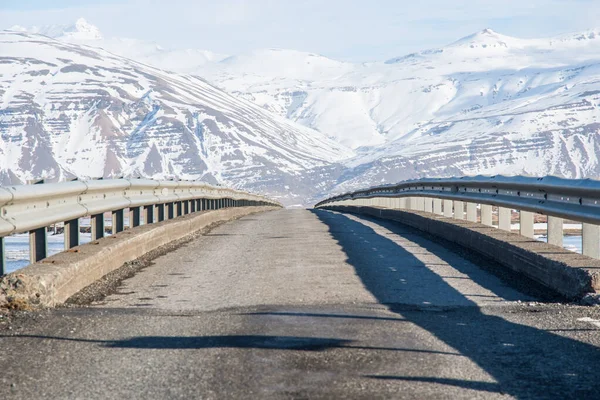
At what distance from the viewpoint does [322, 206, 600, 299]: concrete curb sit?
8.14 metres

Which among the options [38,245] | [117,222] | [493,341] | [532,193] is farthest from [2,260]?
[532,193]

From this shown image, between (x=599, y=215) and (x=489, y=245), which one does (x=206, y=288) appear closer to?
(x=599, y=215)

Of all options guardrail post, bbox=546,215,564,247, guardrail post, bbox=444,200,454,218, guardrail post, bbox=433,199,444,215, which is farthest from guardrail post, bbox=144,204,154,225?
guardrail post, bbox=546,215,564,247

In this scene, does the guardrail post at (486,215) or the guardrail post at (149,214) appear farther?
the guardrail post at (149,214)

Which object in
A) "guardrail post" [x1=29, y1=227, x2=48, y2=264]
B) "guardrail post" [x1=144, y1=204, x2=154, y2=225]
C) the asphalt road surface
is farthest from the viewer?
"guardrail post" [x1=144, y1=204, x2=154, y2=225]

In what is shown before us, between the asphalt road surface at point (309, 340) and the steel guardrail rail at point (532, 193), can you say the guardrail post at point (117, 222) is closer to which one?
the asphalt road surface at point (309, 340)

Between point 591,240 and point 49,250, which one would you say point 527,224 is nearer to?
point 591,240

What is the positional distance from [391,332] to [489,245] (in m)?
5.87

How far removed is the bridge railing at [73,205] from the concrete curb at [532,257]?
186 inches

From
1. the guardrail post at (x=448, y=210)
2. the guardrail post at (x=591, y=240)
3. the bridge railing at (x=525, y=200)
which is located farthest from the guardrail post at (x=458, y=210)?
the guardrail post at (x=591, y=240)

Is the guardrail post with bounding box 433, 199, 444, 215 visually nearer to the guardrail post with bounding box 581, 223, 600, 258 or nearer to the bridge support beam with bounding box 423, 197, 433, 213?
the bridge support beam with bounding box 423, 197, 433, 213

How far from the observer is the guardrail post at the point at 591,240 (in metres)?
9.22

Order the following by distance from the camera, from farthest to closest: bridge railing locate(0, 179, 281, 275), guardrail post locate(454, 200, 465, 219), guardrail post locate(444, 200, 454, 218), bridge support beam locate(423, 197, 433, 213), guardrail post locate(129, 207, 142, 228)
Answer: bridge support beam locate(423, 197, 433, 213) → guardrail post locate(444, 200, 454, 218) → guardrail post locate(454, 200, 465, 219) → guardrail post locate(129, 207, 142, 228) → bridge railing locate(0, 179, 281, 275)

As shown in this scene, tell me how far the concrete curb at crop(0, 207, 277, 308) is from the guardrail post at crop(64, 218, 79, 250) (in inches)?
6.4
